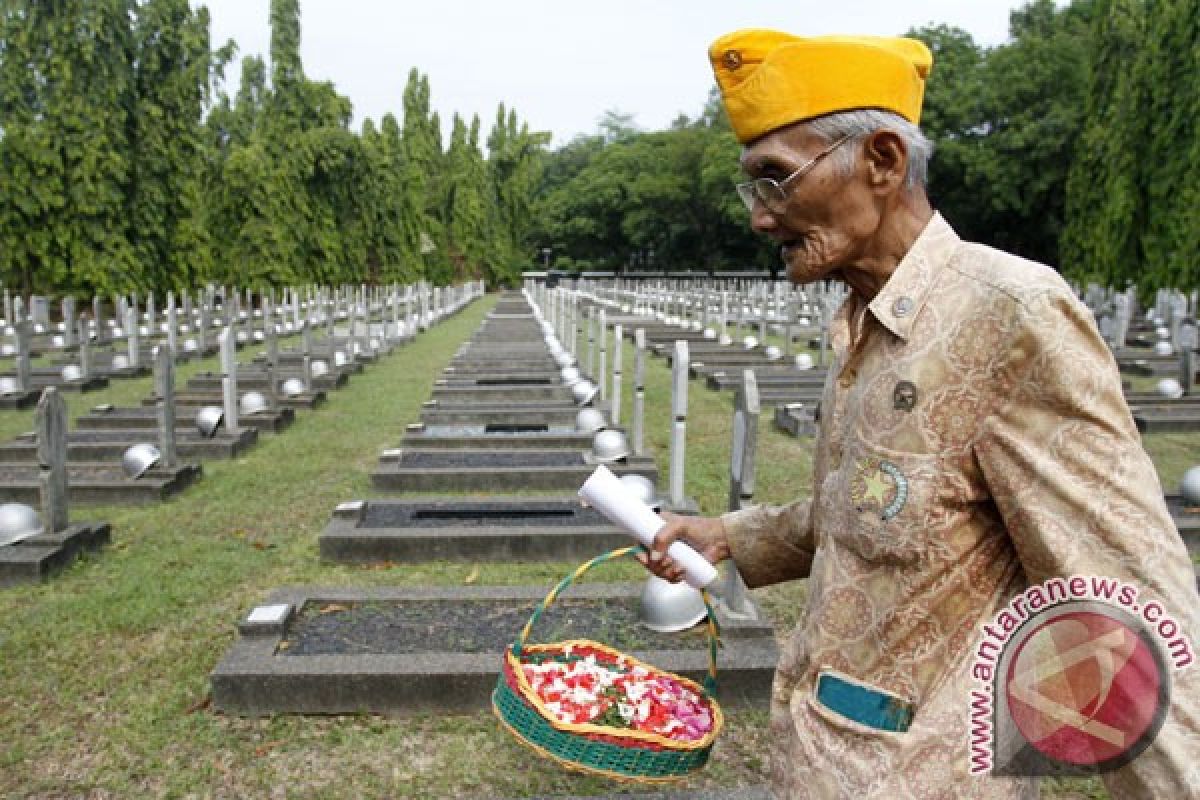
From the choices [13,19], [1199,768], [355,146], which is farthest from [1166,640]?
[355,146]

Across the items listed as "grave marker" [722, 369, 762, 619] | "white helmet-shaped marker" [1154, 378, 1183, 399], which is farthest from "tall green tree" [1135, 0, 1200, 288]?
"grave marker" [722, 369, 762, 619]

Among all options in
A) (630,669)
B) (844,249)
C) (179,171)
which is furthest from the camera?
(179,171)

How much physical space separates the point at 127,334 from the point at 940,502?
62.2 feet

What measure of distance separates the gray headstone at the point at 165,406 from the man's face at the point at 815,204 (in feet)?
22.6

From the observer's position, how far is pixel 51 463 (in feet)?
17.8

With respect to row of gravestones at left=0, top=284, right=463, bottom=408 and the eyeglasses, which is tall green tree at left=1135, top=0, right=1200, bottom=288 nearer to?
row of gravestones at left=0, top=284, right=463, bottom=408

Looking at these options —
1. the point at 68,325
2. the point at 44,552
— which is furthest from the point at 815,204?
the point at 68,325

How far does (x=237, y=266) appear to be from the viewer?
1106 inches

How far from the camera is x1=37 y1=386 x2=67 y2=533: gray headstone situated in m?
5.41

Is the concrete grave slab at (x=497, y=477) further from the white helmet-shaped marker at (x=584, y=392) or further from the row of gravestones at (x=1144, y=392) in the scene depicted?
the white helmet-shaped marker at (x=584, y=392)

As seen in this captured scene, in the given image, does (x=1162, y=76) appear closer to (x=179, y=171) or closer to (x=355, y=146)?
(x=355, y=146)

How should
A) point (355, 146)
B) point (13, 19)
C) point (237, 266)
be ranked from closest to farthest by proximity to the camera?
point (13, 19)
point (237, 266)
point (355, 146)

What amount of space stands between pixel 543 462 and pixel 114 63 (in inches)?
845

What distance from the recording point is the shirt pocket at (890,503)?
119 cm
